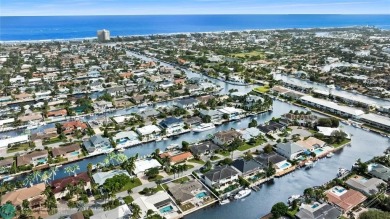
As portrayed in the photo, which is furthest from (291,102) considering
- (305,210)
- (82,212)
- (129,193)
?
(82,212)

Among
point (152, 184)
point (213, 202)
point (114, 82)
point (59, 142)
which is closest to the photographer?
point (213, 202)

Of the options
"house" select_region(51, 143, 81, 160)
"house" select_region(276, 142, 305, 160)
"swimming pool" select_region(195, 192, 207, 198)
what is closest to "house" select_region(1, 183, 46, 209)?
"house" select_region(51, 143, 81, 160)

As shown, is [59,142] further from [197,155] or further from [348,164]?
[348,164]

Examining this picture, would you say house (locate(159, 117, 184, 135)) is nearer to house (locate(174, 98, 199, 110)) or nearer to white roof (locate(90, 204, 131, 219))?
house (locate(174, 98, 199, 110))

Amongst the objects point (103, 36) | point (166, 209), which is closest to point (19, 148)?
point (166, 209)

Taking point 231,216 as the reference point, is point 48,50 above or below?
above

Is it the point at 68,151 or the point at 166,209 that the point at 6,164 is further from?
the point at 166,209
